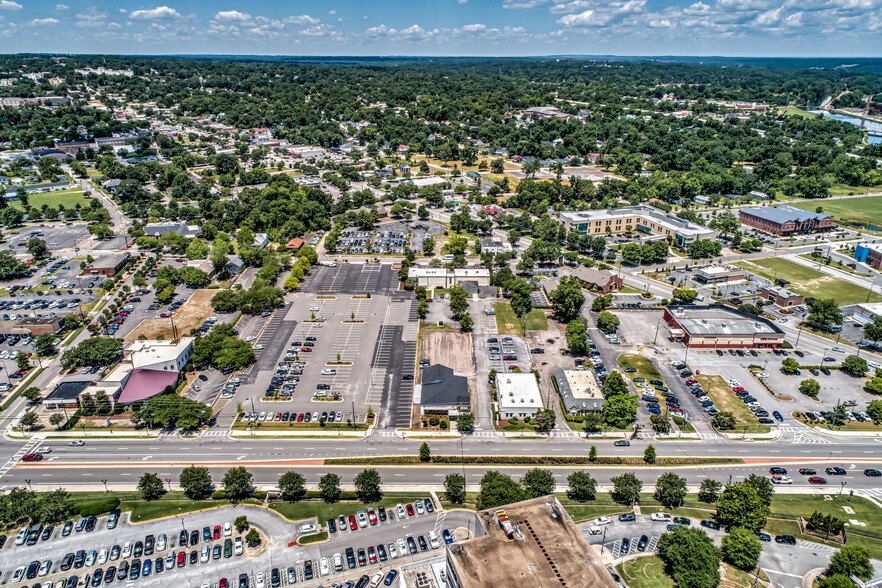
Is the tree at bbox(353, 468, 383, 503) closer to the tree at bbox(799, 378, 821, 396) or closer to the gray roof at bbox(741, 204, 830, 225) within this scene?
the tree at bbox(799, 378, 821, 396)

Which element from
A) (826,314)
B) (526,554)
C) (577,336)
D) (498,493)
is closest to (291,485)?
(498,493)

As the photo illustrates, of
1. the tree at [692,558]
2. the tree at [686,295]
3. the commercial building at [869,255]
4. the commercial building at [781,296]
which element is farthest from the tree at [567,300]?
the commercial building at [869,255]

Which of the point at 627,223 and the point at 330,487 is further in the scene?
the point at 627,223

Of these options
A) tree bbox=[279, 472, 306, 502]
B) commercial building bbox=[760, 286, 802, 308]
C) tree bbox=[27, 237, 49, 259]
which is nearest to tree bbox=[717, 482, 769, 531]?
tree bbox=[279, 472, 306, 502]

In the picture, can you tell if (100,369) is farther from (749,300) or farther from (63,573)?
(749,300)

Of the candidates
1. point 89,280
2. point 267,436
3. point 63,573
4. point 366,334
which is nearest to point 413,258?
point 366,334

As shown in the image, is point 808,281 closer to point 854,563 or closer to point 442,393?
point 854,563
